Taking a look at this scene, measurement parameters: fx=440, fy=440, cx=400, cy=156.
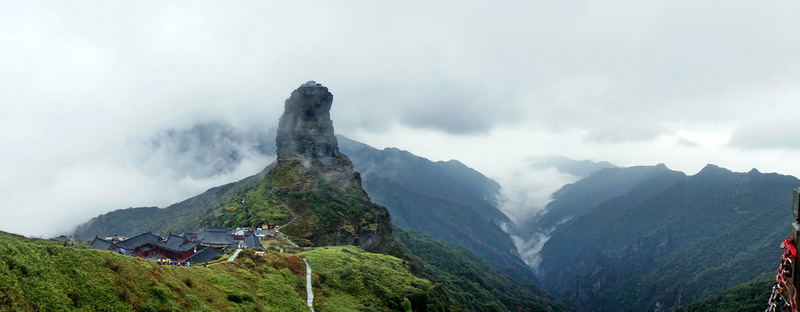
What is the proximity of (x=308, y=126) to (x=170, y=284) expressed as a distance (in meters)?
130

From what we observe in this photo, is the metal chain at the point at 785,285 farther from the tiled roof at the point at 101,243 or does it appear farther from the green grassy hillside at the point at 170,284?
the tiled roof at the point at 101,243

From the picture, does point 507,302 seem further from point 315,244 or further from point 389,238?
point 315,244

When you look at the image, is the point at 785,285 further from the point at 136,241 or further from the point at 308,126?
the point at 308,126

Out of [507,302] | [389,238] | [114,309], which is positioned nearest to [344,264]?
[114,309]

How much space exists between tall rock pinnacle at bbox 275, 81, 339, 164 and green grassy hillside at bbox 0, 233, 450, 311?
9983 cm

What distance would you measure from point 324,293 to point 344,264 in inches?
543

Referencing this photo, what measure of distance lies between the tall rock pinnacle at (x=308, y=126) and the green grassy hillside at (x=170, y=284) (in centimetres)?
9983

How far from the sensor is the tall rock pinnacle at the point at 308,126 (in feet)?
507

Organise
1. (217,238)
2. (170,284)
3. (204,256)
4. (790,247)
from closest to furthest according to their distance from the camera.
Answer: (790,247)
(170,284)
(204,256)
(217,238)

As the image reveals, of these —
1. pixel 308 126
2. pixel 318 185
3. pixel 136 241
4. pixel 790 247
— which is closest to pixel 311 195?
pixel 318 185

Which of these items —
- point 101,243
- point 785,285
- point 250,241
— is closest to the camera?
point 785,285

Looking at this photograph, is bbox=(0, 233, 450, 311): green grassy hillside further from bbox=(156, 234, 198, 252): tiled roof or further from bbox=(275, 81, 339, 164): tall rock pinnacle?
bbox=(275, 81, 339, 164): tall rock pinnacle

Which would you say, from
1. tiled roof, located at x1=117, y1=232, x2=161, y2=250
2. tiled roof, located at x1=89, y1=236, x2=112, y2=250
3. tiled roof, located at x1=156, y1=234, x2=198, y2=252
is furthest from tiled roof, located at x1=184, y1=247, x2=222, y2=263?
tiled roof, located at x1=89, y1=236, x2=112, y2=250

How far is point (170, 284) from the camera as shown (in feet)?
98.0
